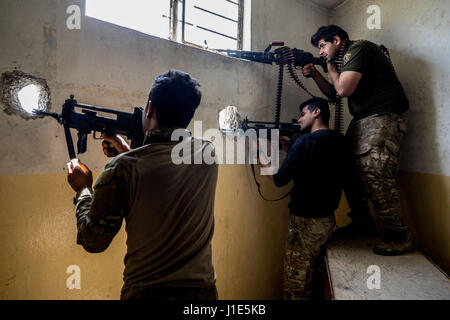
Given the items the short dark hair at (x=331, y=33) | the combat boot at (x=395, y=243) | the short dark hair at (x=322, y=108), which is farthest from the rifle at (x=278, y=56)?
the combat boot at (x=395, y=243)

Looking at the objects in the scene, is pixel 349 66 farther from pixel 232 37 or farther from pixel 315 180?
pixel 232 37

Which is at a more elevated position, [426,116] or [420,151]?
[426,116]

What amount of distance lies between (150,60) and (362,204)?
6.61 feet

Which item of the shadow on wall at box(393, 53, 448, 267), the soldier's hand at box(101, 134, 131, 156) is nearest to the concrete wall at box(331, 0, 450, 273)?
the shadow on wall at box(393, 53, 448, 267)

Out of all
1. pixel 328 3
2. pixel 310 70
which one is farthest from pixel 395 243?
pixel 328 3

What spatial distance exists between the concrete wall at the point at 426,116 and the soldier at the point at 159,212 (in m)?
1.82

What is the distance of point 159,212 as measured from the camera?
0.94 metres

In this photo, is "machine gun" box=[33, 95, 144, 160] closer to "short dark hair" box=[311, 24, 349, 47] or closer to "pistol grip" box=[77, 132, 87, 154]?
"pistol grip" box=[77, 132, 87, 154]

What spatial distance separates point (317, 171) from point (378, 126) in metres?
0.50

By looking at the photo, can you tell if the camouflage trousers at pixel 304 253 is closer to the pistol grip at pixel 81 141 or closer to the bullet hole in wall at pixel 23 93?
the pistol grip at pixel 81 141

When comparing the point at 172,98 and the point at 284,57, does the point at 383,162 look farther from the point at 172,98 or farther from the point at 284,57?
the point at 172,98

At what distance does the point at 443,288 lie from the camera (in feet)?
4.58

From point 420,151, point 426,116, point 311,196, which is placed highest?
point 426,116

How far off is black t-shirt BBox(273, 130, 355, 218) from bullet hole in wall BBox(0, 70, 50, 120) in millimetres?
1568
